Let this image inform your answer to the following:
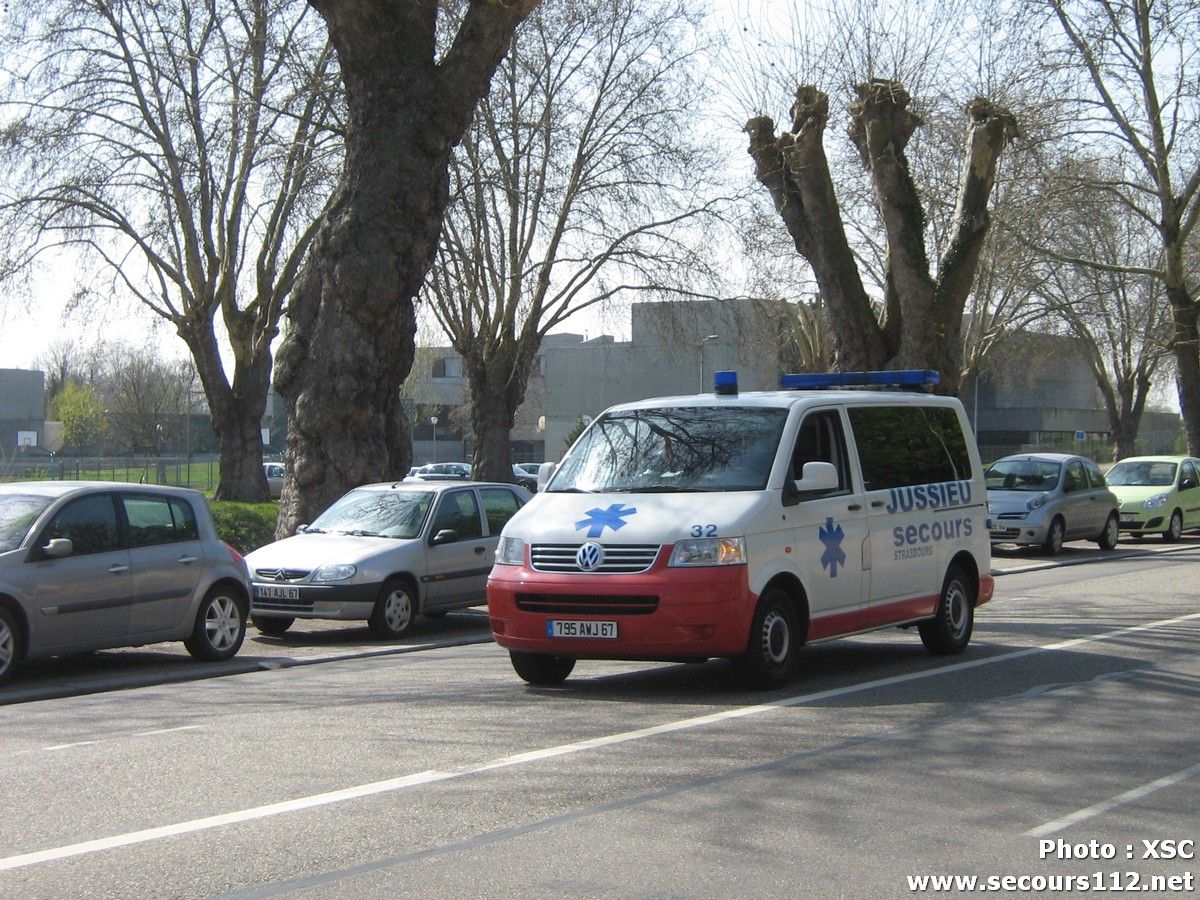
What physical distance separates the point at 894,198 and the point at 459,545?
987 centimetres

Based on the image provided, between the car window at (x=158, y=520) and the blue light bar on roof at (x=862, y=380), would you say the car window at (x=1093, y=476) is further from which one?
the car window at (x=158, y=520)

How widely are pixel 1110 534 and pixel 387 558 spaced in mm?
17438

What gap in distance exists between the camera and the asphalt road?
18.6 feet

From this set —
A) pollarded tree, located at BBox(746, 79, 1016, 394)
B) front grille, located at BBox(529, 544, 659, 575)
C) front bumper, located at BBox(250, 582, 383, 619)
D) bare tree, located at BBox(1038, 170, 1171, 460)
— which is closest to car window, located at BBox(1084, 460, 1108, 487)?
pollarded tree, located at BBox(746, 79, 1016, 394)

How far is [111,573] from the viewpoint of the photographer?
12094 mm

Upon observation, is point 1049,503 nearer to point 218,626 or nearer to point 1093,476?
point 1093,476

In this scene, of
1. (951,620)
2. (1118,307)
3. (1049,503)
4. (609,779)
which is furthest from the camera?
(1118,307)

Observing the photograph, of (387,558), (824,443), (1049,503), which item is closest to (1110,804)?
(824,443)

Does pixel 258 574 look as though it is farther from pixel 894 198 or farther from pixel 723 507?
pixel 894 198

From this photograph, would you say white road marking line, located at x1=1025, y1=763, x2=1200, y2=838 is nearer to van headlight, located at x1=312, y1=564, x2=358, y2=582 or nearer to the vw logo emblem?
the vw logo emblem

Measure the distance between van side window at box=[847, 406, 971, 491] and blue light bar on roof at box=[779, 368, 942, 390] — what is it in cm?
32

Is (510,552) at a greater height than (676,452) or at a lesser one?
lesser

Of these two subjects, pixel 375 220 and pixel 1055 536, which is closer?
pixel 375 220

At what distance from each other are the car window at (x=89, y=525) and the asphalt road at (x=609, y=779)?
3.52 ft
